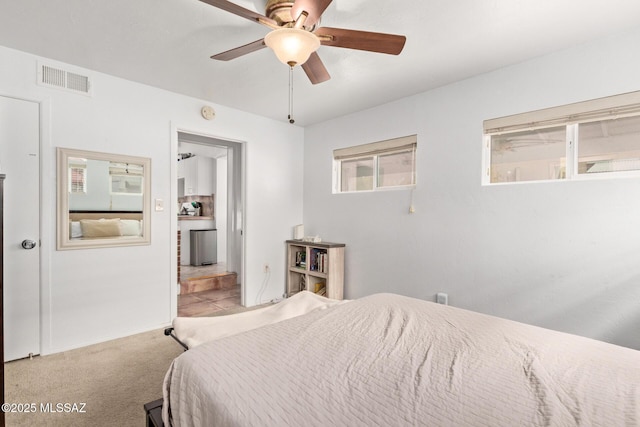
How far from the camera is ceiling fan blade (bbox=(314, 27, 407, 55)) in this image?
1.52 metres

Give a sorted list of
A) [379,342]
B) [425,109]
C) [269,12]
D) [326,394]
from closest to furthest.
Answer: [326,394] < [379,342] < [269,12] < [425,109]

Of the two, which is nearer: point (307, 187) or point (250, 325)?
point (250, 325)

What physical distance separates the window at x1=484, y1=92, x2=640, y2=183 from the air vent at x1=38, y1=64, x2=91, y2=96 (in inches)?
137

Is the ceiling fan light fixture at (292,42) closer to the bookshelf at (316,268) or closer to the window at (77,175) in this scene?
the window at (77,175)

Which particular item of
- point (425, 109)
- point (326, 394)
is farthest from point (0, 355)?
point (425, 109)

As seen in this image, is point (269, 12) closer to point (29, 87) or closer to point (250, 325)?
point (250, 325)

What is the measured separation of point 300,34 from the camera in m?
1.44

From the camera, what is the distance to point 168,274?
3.09m

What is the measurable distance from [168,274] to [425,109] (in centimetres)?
310

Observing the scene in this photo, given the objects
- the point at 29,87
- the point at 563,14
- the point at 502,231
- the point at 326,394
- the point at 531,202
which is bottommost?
the point at 326,394

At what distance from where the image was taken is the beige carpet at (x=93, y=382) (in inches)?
67.4

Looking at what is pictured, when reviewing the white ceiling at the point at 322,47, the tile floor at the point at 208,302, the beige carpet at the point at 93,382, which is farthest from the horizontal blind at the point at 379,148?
the beige carpet at the point at 93,382

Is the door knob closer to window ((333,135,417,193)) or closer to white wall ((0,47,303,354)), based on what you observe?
white wall ((0,47,303,354))

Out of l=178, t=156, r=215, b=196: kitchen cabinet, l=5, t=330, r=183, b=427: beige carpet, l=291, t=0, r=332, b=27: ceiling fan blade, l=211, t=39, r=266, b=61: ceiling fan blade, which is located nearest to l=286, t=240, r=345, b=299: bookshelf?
l=5, t=330, r=183, b=427: beige carpet
